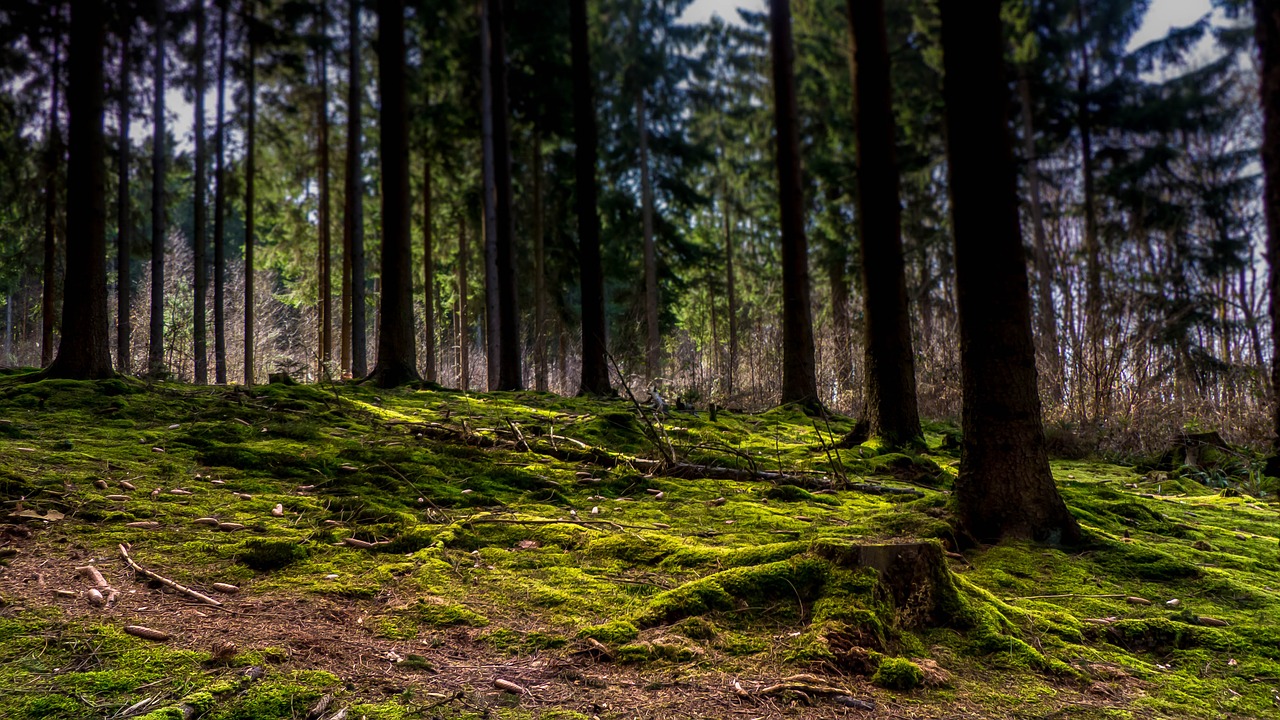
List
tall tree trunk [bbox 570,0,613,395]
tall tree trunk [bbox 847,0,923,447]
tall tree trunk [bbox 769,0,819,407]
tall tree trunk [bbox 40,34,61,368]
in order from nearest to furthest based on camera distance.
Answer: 1. tall tree trunk [bbox 847,0,923,447]
2. tall tree trunk [bbox 769,0,819,407]
3. tall tree trunk [bbox 570,0,613,395]
4. tall tree trunk [bbox 40,34,61,368]

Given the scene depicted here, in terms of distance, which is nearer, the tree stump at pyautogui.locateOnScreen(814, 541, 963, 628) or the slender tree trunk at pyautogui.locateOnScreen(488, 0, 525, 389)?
the tree stump at pyautogui.locateOnScreen(814, 541, 963, 628)

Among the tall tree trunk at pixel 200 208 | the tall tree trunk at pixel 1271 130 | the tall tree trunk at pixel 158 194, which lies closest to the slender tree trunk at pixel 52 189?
the tall tree trunk at pixel 158 194

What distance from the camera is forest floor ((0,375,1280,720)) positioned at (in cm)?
239

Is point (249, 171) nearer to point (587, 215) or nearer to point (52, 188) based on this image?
point (52, 188)

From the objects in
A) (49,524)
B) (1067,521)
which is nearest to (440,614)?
(49,524)

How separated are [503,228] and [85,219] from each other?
667 centimetres

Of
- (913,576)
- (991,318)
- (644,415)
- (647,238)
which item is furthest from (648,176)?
(913,576)

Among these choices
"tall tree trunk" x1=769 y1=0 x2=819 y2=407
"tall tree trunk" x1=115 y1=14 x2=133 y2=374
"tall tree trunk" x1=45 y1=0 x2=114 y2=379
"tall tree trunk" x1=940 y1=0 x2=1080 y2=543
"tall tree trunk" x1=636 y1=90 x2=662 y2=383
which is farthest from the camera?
"tall tree trunk" x1=636 y1=90 x2=662 y2=383

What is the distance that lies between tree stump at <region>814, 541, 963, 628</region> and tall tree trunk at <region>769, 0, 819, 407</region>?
685 centimetres

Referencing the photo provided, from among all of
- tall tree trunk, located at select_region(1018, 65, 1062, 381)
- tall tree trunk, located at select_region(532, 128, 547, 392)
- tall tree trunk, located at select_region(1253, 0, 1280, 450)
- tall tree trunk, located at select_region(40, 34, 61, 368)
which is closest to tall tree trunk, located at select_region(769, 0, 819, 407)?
tall tree trunk, located at select_region(1018, 65, 1062, 381)

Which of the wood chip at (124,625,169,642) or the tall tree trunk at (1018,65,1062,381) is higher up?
the tall tree trunk at (1018,65,1062,381)

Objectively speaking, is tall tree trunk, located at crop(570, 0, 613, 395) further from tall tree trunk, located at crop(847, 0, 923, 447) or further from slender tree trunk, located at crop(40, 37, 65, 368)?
slender tree trunk, located at crop(40, 37, 65, 368)

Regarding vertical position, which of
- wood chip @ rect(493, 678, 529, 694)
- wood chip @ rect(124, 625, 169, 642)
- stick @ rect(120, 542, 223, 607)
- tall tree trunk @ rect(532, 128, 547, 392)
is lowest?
wood chip @ rect(493, 678, 529, 694)

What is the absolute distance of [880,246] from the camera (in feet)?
24.7
